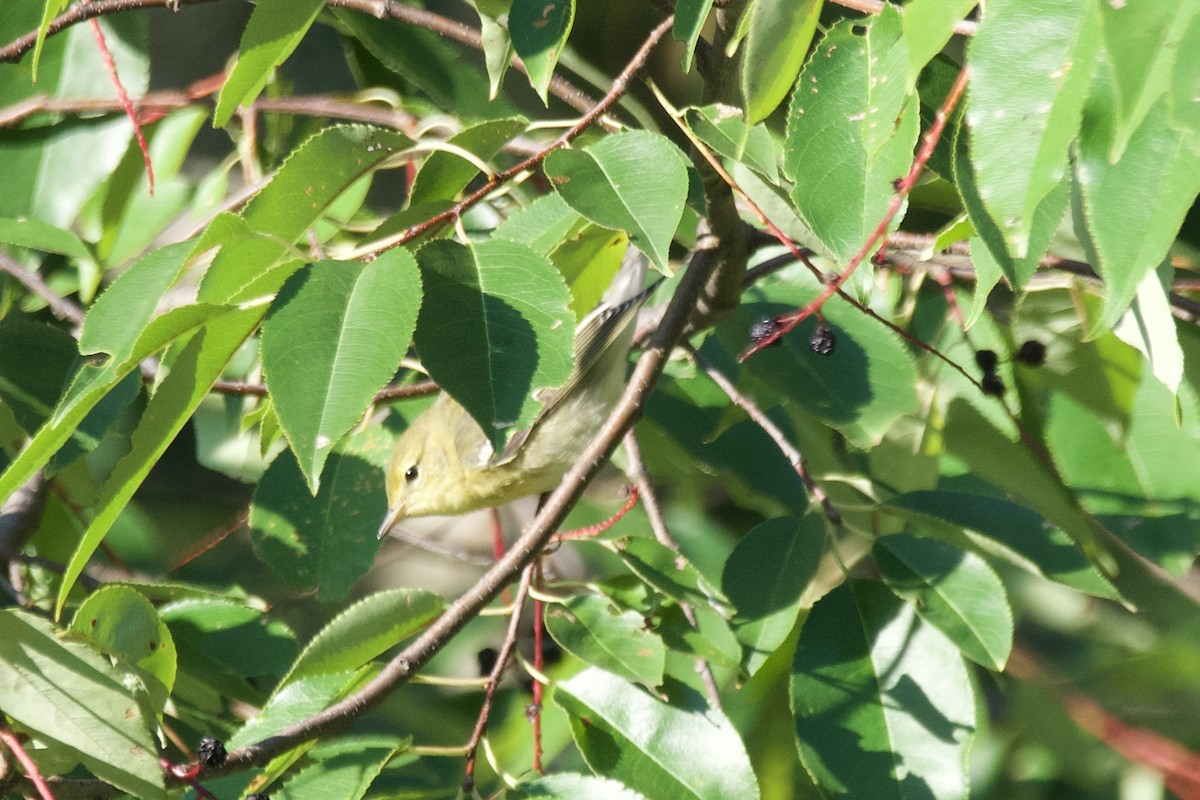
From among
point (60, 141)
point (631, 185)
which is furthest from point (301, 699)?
point (60, 141)

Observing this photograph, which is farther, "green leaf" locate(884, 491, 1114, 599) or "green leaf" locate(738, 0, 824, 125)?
"green leaf" locate(884, 491, 1114, 599)

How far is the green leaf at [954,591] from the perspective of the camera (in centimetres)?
144

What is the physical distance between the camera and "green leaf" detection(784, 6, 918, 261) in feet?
3.47

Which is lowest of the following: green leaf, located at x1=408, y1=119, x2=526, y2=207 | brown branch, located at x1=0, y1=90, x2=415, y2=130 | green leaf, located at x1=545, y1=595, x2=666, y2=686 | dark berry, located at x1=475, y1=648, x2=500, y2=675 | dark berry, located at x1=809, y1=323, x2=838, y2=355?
dark berry, located at x1=475, y1=648, x2=500, y2=675

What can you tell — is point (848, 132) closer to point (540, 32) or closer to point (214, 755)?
point (540, 32)

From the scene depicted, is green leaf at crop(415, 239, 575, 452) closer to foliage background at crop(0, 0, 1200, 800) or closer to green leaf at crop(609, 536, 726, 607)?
foliage background at crop(0, 0, 1200, 800)

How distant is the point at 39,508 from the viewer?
2.27 meters

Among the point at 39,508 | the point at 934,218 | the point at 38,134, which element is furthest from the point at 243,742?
the point at 934,218

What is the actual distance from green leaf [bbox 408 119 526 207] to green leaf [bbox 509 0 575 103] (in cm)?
11

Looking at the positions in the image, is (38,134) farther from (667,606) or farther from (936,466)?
(936,466)

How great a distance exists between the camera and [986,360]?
182 centimetres

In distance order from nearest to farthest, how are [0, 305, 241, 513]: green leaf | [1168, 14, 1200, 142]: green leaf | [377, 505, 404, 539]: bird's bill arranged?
[1168, 14, 1200, 142]: green leaf → [0, 305, 241, 513]: green leaf → [377, 505, 404, 539]: bird's bill

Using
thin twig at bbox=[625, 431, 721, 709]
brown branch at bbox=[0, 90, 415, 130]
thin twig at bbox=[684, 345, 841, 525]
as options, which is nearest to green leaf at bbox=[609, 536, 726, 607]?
thin twig at bbox=[625, 431, 721, 709]

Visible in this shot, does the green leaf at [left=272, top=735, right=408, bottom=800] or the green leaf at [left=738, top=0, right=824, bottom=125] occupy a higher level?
the green leaf at [left=738, top=0, right=824, bottom=125]
